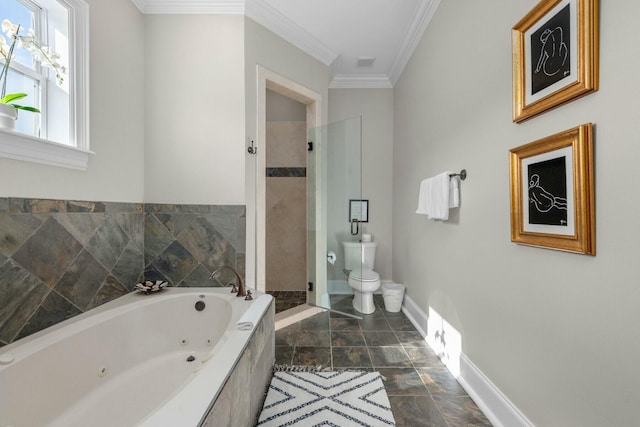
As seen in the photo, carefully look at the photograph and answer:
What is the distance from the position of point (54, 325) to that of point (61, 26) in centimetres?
173

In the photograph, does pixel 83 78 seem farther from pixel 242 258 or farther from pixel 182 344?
pixel 182 344

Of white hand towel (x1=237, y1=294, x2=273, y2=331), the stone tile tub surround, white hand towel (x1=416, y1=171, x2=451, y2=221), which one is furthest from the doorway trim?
white hand towel (x1=416, y1=171, x2=451, y2=221)

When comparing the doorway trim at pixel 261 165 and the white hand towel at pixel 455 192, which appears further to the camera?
the doorway trim at pixel 261 165

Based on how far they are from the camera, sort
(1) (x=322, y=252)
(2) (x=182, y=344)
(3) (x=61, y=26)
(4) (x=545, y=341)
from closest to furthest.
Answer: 1. (4) (x=545, y=341)
2. (3) (x=61, y=26)
3. (2) (x=182, y=344)
4. (1) (x=322, y=252)

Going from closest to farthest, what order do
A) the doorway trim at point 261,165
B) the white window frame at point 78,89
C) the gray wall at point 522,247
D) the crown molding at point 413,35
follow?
the gray wall at point 522,247 → the white window frame at point 78,89 → the crown molding at point 413,35 → the doorway trim at point 261,165

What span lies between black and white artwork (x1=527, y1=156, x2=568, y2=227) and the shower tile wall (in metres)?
2.54

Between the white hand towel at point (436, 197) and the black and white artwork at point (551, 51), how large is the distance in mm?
759

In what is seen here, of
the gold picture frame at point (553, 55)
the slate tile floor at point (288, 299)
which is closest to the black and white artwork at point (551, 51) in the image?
the gold picture frame at point (553, 55)

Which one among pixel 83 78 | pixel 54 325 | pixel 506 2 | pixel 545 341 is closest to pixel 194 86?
pixel 83 78

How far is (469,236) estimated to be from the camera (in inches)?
65.4

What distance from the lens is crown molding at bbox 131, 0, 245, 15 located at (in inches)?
84.0

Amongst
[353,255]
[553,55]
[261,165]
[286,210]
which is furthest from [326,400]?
[286,210]

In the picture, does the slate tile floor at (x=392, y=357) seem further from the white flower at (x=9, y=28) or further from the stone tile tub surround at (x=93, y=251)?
the white flower at (x=9, y=28)

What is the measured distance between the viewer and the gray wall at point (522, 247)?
2.69 feet
